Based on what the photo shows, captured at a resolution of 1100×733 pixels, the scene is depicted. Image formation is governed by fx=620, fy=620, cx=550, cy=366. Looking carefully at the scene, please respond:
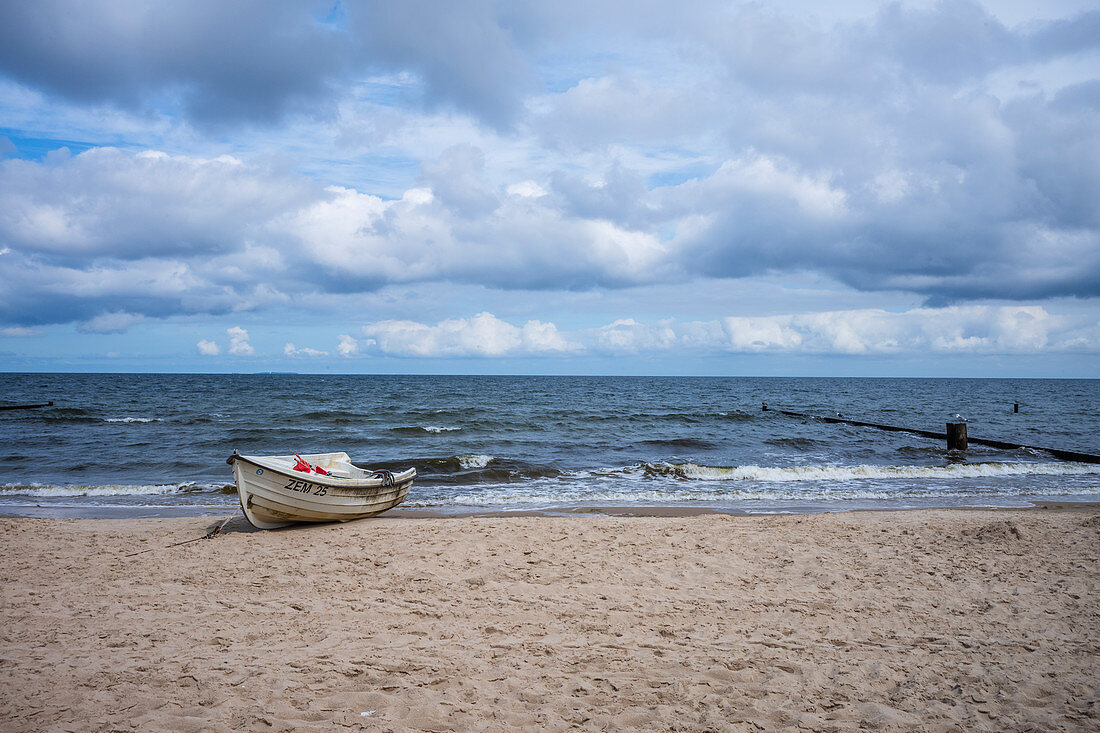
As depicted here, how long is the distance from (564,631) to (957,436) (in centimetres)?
2377

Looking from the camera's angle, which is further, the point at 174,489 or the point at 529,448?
the point at 529,448

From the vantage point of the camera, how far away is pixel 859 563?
8.02m

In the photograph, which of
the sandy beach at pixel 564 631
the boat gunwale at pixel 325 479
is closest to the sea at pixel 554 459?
the boat gunwale at pixel 325 479

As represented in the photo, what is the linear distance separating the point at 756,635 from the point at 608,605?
1558 mm

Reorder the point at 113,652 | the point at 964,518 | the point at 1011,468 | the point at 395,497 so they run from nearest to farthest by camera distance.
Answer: the point at 113,652 → the point at 964,518 → the point at 395,497 → the point at 1011,468

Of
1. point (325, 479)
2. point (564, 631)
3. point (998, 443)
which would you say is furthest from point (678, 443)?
point (564, 631)

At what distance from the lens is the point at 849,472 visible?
61.2 feet

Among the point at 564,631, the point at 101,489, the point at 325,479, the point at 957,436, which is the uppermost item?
the point at 325,479

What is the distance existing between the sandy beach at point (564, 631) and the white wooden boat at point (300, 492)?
87 cm

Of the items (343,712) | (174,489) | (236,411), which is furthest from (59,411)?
(343,712)

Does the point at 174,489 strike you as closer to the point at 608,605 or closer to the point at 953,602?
the point at 608,605

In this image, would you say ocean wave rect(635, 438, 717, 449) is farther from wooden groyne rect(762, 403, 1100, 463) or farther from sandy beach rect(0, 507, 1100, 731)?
sandy beach rect(0, 507, 1100, 731)

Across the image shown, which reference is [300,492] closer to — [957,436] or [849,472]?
[849,472]

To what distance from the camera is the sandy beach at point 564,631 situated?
443 centimetres
